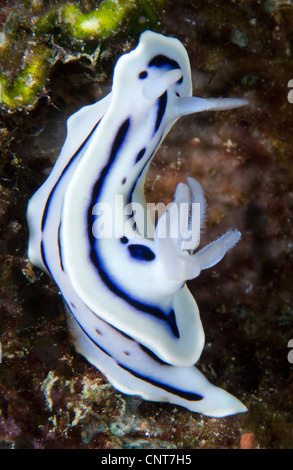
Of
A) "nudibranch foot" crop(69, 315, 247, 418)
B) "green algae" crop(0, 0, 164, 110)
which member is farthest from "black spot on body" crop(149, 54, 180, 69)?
"nudibranch foot" crop(69, 315, 247, 418)

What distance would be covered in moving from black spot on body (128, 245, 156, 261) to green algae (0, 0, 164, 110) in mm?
1392

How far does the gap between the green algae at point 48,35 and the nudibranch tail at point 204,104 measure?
69 cm

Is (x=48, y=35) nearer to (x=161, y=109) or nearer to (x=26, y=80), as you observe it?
(x=26, y=80)

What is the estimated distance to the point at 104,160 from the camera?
2742 millimetres

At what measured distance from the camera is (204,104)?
2.96m

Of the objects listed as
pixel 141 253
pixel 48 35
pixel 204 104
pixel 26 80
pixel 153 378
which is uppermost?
pixel 48 35

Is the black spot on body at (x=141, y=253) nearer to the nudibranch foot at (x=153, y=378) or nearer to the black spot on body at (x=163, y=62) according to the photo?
the nudibranch foot at (x=153, y=378)

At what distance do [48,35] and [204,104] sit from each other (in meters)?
1.27

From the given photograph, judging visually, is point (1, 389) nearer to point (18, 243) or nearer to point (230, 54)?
point (18, 243)

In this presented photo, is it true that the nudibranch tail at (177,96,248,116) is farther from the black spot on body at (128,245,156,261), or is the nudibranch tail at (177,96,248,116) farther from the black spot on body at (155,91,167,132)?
the black spot on body at (128,245,156,261)

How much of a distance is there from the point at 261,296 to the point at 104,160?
2.39 metres

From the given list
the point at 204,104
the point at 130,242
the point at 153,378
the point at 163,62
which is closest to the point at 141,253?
the point at 130,242

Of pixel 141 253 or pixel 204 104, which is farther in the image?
pixel 204 104

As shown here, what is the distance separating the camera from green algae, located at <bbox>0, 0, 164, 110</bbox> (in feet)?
9.13
